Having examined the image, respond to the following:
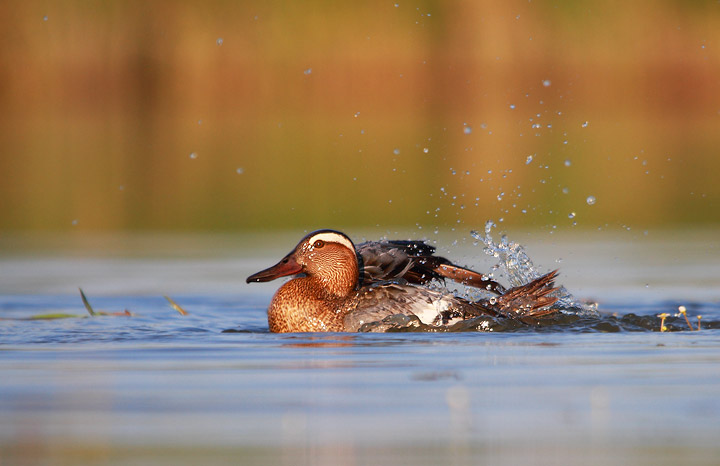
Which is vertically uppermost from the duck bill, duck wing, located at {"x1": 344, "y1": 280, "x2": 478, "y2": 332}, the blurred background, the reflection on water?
the blurred background

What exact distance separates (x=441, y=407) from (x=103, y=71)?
104 ft

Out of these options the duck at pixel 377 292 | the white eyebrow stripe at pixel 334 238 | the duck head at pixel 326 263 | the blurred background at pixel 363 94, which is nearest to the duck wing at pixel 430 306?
the duck at pixel 377 292

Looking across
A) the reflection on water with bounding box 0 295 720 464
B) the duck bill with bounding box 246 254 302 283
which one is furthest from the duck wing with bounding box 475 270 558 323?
the duck bill with bounding box 246 254 302 283

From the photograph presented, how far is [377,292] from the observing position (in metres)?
7.75

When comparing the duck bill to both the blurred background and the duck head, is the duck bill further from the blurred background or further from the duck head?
the blurred background

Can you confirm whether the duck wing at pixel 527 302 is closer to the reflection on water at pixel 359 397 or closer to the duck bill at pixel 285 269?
the reflection on water at pixel 359 397

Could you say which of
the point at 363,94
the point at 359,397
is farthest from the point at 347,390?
the point at 363,94

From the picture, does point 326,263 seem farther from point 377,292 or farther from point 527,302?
point 527,302

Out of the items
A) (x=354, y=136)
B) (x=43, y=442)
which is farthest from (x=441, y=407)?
(x=354, y=136)

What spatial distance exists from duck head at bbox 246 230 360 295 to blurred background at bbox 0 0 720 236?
1121cm

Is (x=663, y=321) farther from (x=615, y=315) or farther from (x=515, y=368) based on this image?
(x=515, y=368)

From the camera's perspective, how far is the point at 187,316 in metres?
8.52

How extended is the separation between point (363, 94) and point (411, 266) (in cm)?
2451

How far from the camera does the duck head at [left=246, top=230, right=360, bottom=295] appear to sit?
7.95 m
